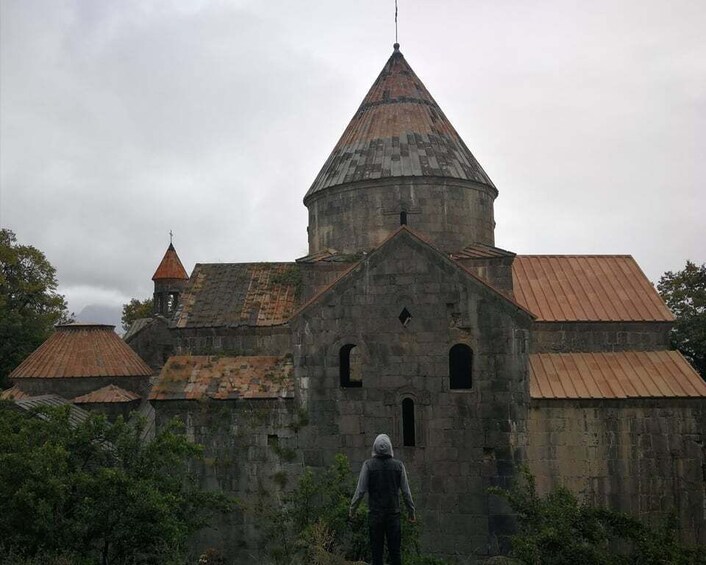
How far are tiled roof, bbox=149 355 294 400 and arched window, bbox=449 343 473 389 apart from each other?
226 centimetres

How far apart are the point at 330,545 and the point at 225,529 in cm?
322

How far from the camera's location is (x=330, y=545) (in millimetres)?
7043

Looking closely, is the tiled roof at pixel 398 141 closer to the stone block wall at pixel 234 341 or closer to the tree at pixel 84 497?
the stone block wall at pixel 234 341

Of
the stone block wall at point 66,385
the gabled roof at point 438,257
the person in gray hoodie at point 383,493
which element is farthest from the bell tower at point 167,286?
the person in gray hoodie at point 383,493

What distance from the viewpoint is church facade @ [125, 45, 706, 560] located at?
951 cm

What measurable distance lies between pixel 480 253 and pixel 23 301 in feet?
61.1

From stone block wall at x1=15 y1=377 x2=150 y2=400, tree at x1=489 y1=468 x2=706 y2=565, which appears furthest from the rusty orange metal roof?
tree at x1=489 y1=468 x2=706 y2=565

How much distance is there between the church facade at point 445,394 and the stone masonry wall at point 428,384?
0.02 metres

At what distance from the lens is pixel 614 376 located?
10180 millimetres

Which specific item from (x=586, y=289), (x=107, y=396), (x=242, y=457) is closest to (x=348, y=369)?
(x=242, y=457)

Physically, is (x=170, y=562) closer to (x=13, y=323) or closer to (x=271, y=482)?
(x=271, y=482)

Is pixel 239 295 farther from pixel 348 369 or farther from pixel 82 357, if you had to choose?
pixel 82 357

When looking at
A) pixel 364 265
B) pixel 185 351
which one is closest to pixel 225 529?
pixel 185 351

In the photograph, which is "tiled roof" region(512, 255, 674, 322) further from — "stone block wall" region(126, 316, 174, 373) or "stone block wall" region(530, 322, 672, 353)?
"stone block wall" region(126, 316, 174, 373)
